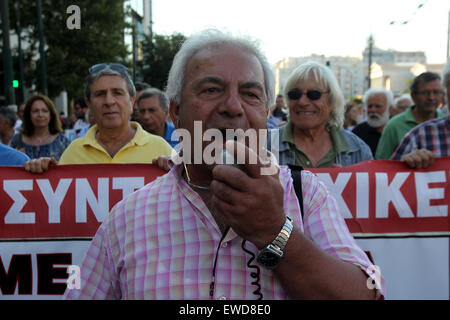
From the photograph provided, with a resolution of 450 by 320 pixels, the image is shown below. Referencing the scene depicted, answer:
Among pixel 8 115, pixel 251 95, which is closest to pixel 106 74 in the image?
pixel 251 95

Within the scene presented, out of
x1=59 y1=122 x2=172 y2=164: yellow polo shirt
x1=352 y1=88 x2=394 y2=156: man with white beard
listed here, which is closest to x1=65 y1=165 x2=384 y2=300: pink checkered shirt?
x1=59 y1=122 x2=172 y2=164: yellow polo shirt

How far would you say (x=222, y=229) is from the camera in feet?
4.83

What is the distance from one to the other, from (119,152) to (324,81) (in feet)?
5.22

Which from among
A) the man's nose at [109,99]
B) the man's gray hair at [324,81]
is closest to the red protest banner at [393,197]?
the man's gray hair at [324,81]

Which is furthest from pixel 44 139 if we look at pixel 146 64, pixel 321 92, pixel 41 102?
pixel 146 64

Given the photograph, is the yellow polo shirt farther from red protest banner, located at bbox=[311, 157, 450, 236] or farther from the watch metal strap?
the watch metal strap

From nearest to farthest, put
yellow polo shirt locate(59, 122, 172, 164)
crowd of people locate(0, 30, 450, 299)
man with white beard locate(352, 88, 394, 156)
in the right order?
crowd of people locate(0, 30, 450, 299), yellow polo shirt locate(59, 122, 172, 164), man with white beard locate(352, 88, 394, 156)

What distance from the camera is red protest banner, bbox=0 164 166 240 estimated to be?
8.72 feet

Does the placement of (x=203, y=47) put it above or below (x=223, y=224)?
above

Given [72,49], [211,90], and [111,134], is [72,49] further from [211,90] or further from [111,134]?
[211,90]

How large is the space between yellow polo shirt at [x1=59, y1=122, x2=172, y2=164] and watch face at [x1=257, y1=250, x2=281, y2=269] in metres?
2.05

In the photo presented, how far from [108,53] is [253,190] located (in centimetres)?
1162
